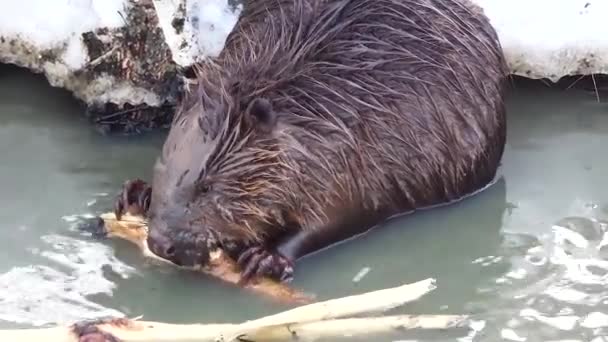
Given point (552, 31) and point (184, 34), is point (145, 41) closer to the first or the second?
point (184, 34)

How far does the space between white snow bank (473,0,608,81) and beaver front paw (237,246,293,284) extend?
1.48 meters

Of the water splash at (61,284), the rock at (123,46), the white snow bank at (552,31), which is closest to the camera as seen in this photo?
the water splash at (61,284)

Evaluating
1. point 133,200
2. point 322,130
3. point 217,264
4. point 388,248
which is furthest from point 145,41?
point 388,248

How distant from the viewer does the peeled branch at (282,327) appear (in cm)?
310

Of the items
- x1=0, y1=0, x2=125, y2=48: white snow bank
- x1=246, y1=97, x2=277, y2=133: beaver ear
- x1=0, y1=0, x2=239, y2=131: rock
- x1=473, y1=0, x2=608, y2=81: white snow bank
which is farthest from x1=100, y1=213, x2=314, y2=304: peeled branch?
x1=473, y1=0, x2=608, y2=81: white snow bank

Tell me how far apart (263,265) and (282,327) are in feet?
0.96

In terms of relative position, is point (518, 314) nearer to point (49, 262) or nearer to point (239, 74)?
point (239, 74)

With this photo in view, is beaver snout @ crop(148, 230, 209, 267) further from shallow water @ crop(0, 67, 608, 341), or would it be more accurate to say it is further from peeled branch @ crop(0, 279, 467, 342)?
peeled branch @ crop(0, 279, 467, 342)

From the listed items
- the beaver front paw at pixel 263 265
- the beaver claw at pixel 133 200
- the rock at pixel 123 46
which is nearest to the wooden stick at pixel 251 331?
the beaver front paw at pixel 263 265

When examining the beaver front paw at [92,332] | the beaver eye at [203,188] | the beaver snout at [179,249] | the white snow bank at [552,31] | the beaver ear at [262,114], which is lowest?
the beaver front paw at [92,332]

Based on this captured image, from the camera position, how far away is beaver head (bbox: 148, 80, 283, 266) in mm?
3312

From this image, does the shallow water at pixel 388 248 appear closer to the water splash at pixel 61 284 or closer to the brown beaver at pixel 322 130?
the water splash at pixel 61 284

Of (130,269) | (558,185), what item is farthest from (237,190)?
(558,185)

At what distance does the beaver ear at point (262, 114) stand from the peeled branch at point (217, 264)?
379mm
